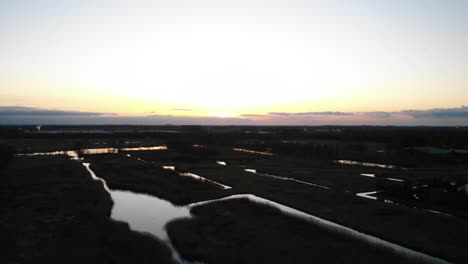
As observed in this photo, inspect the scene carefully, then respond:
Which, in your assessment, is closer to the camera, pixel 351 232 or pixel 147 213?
pixel 351 232

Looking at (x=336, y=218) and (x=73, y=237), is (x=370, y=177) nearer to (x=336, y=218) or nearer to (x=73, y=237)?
(x=336, y=218)

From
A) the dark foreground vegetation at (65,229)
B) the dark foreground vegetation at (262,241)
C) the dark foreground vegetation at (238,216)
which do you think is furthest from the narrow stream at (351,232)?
the dark foreground vegetation at (65,229)

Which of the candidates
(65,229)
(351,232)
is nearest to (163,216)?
(65,229)

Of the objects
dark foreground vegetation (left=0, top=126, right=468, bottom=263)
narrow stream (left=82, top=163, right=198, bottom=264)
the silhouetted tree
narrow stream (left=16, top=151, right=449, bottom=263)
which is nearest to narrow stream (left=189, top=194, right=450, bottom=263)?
narrow stream (left=16, top=151, right=449, bottom=263)

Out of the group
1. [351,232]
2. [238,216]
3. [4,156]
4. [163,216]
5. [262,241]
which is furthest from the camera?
[4,156]

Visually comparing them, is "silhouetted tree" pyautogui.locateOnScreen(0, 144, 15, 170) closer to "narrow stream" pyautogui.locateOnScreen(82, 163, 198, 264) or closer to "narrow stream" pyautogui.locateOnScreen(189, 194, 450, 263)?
"narrow stream" pyautogui.locateOnScreen(82, 163, 198, 264)

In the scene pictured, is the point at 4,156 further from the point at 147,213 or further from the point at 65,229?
the point at 65,229

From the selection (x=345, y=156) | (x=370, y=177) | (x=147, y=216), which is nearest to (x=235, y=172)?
(x=370, y=177)

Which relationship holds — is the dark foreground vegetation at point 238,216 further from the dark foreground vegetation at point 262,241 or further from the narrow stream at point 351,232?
the narrow stream at point 351,232
